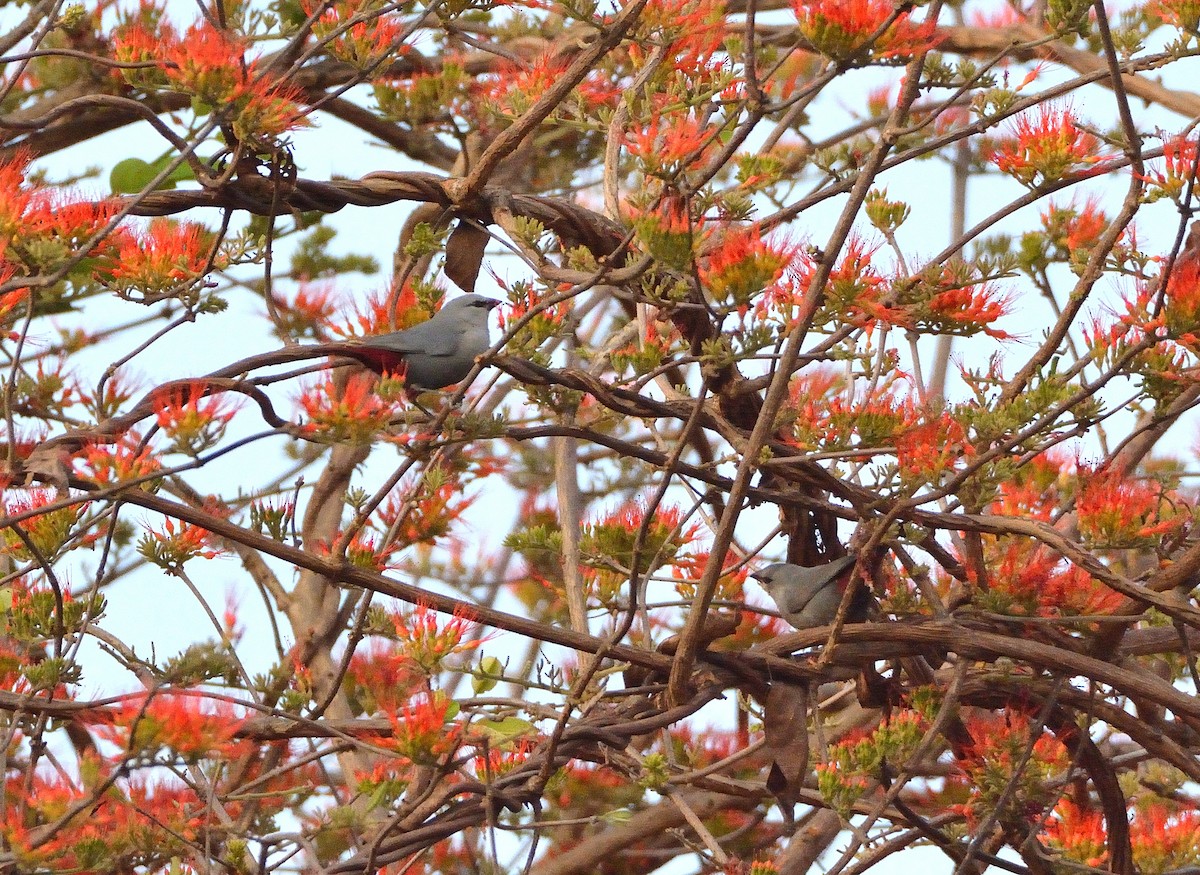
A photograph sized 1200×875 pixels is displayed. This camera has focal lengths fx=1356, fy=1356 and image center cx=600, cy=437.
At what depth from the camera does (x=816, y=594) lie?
9.58 ft

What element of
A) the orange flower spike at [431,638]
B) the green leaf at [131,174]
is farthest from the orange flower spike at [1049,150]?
the green leaf at [131,174]

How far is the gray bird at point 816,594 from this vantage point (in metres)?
2.85

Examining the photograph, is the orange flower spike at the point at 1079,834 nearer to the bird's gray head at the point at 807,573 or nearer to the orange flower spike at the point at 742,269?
the bird's gray head at the point at 807,573

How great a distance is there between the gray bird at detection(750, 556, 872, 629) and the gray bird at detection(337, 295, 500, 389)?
2.96 ft

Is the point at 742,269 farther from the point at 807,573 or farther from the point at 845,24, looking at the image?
the point at 807,573

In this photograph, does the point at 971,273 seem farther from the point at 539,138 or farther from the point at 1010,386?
the point at 539,138

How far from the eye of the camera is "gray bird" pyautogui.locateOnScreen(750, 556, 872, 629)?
2.85 meters

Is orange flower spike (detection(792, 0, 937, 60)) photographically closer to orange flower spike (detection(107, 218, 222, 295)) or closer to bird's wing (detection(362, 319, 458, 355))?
bird's wing (detection(362, 319, 458, 355))

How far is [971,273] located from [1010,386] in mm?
244

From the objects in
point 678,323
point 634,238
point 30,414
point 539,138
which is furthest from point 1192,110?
point 30,414

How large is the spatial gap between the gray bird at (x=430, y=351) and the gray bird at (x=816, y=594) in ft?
2.96

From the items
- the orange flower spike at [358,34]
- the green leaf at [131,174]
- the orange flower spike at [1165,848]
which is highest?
the green leaf at [131,174]

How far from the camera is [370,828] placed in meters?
2.61

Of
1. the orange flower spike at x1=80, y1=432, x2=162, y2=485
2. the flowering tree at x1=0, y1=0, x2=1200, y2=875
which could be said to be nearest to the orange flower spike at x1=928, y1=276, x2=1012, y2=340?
the flowering tree at x1=0, y1=0, x2=1200, y2=875
